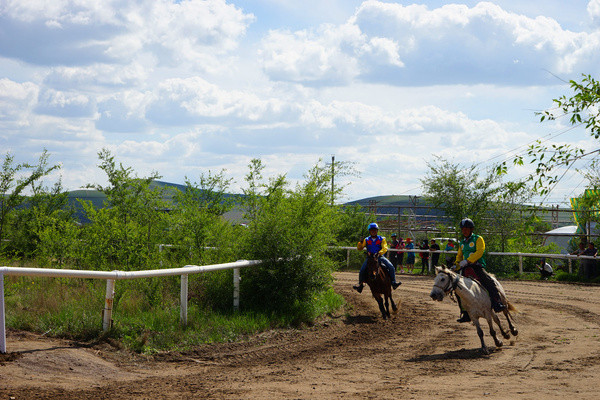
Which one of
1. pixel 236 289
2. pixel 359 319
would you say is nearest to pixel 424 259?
pixel 359 319

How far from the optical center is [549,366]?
923 cm

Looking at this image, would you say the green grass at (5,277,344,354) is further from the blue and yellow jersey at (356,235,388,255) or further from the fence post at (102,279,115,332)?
the blue and yellow jersey at (356,235,388,255)

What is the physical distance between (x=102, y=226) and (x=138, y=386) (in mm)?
5454

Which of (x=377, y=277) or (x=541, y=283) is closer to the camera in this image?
(x=377, y=277)

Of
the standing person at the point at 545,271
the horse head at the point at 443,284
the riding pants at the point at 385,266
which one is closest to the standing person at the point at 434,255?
the standing person at the point at 545,271

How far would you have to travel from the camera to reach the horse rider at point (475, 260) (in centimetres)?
1159

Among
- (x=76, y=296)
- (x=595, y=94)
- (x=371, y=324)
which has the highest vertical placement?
(x=595, y=94)

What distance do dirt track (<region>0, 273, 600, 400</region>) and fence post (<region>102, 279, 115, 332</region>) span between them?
1.32 feet

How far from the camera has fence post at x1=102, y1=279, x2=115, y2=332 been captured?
9586 mm


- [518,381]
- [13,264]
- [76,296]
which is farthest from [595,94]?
[13,264]

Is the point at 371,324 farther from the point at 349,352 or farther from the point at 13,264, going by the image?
the point at 13,264

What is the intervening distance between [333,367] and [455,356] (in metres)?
2.17

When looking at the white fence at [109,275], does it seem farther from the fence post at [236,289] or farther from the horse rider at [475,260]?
the horse rider at [475,260]

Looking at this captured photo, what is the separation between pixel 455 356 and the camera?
1031cm
